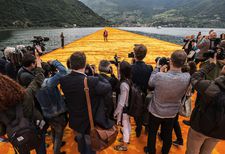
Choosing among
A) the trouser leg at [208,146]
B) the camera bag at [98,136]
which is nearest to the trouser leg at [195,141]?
the trouser leg at [208,146]

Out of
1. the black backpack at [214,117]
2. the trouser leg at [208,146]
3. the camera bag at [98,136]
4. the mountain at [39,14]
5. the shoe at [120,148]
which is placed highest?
the mountain at [39,14]

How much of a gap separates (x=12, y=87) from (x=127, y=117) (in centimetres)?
208

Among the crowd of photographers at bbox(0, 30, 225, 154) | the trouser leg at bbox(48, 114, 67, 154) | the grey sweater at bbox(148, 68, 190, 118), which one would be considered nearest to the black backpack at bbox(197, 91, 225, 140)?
the crowd of photographers at bbox(0, 30, 225, 154)

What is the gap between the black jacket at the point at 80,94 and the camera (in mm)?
2398

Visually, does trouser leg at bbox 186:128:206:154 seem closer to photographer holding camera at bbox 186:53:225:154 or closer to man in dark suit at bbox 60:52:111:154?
photographer holding camera at bbox 186:53:225:154

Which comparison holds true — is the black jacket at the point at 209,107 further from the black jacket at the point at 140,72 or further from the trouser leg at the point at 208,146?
the black jacket at the point at 140,72

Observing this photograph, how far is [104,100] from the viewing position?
277 cm

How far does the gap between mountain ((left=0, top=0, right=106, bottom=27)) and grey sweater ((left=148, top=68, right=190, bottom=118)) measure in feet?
416

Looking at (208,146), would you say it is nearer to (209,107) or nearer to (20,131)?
(209,107)

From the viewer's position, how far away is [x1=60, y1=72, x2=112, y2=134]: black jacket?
2.40 meters

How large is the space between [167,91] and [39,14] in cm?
16812

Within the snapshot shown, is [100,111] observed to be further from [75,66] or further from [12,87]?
[12,87]

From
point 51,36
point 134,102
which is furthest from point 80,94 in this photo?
point 51,36

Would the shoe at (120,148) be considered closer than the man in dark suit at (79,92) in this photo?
No
